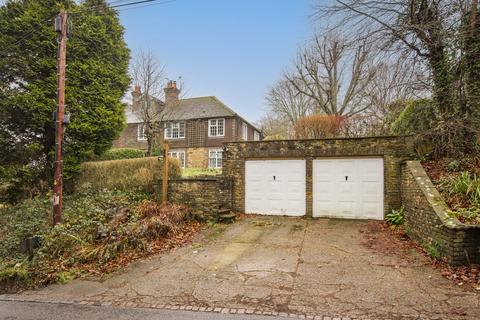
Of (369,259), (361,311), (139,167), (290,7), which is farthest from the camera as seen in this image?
(139,167)

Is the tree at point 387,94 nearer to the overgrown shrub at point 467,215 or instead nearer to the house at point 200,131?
the overgrown shrub at point 467,215

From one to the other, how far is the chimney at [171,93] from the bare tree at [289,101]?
25.1ft

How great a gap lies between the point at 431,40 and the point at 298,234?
22.0ft

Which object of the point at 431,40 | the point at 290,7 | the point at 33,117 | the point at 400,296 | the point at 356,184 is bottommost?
the point at 400,296

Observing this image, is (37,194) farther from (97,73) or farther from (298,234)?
(298,234)

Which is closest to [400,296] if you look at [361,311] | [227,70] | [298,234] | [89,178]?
[361,311]

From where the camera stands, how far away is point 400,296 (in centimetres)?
429

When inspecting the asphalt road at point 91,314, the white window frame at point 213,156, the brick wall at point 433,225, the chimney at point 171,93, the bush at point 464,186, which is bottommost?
the asphalt road at point 91,314

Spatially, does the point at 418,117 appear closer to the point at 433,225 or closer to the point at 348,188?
the point at 348,188

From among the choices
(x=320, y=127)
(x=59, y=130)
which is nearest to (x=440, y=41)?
(x=320, y=127)

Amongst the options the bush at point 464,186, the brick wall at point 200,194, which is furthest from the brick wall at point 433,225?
the brick wall at point 200,194

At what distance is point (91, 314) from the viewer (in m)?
4.11

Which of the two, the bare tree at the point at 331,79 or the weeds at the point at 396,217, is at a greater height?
the bare tree at the point at 331,79

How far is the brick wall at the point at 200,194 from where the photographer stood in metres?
9.87
